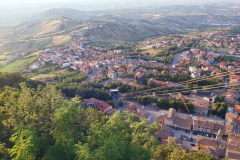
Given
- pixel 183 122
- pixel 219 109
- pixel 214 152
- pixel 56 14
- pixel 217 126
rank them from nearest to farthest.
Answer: pixel 214 152 → pixel 217 126 → pixel 183 122 → pixel 219 109 → pixel 56 14

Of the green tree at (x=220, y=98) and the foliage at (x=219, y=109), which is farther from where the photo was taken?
the green tree at (x=220, y=98)

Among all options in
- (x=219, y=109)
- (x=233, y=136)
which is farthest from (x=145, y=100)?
(x=233, y=136)

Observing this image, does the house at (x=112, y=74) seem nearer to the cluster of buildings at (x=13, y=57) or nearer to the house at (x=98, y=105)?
the house at (x=98, y=105)

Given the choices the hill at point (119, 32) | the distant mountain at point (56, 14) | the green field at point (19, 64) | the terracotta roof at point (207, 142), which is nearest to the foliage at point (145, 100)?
the terracotta roof at point (207, 142)

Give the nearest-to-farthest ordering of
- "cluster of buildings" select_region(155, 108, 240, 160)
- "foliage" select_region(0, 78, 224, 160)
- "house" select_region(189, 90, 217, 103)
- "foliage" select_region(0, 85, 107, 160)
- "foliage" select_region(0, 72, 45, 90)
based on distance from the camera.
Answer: "foliage" select_region(0, 78, 224, 160) → "foliage" select_region(0, 85, 107, 160) → "cluster of buildings" select_region(155, 108, 240, 160) → "foliage" select_region(0, 72, 45, 90) → "house" select_region(189, 90, 217, 103)

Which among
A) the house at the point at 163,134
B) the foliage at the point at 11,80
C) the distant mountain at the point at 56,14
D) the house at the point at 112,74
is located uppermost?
the distant mountain at the point at 56,14

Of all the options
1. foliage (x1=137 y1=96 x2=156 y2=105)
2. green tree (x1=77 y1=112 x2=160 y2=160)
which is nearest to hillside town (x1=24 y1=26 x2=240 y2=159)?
foliage (x1=137 y1=96 x2=156 y2=105)

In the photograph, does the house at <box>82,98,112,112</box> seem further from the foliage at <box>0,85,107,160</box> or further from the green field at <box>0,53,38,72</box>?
the green field at <box>0,53,38,72</box>

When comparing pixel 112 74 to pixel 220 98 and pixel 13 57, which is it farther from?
pixel 13 57

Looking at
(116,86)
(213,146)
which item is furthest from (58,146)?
(116,86)
